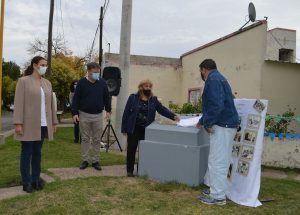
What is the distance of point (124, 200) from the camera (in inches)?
229

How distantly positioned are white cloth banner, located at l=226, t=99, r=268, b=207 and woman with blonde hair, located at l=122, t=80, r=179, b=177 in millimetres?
1322

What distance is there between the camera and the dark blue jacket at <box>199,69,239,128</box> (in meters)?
5.58

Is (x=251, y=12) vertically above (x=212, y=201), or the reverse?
(x=251, y=12)

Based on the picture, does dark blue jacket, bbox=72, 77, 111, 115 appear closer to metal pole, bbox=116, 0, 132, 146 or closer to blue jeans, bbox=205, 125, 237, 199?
blue jeans, bbox=205, 125, 237, 199

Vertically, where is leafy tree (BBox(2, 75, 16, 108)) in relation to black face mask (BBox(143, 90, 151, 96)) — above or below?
below

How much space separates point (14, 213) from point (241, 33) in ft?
33.4

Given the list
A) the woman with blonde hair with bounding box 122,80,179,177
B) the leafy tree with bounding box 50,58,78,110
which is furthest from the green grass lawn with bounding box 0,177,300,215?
the leafy tree with bounding box 50,58,78,110

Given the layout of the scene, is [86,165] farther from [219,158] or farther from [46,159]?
[219,158]

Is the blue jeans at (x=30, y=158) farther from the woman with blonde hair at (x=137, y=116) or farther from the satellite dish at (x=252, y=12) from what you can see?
the satellite dish at (x=252, y=12)

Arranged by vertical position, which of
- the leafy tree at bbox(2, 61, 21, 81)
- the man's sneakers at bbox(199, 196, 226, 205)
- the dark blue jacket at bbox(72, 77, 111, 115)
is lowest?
the man's sneakers at bbox(199, 196, 226, 205)

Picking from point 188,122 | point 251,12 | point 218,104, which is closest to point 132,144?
point 188,122

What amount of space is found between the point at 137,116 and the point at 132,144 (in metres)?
0.50

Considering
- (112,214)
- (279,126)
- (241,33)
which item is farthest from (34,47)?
(112,214)

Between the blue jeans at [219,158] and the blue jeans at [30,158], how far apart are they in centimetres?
244
